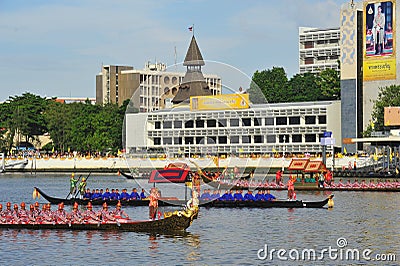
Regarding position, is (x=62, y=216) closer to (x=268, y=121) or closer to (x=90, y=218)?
(x=90, y=218)

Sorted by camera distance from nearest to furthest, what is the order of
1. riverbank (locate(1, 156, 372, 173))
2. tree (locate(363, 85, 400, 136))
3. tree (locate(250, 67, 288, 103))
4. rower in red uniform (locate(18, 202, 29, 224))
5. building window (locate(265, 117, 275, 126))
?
rower in red uniform (locate(18, 202, 29, 224)) → building window (locate(265, 117, 275, 126)) → riverbank (locate(1, 156, 372, 173)) → tree (locate(363, 85, 400, 136)) → tree (locate(250, 67, 288, 103))

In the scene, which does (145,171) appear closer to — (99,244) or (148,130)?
(148,130)

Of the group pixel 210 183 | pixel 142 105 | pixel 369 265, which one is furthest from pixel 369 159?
pixel 369 265

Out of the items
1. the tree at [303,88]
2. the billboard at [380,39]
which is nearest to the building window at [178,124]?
the billboard at [380,39]

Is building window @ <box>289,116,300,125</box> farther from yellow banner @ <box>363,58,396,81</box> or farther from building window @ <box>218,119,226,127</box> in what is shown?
yellow banner @ <box>363,58,396,81</box>

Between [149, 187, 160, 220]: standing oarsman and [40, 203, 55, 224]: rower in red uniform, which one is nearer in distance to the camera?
[149, 187, 160, 220]: standing oarsman

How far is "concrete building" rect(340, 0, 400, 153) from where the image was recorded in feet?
441

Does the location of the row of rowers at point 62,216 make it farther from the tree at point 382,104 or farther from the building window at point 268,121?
the tree at point 382,104

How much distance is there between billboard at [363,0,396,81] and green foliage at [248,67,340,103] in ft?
89.7

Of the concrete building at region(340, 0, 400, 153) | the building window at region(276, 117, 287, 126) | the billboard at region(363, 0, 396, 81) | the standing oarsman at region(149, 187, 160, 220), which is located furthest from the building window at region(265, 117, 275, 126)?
the standing oarsman at region(149, 187, 160, 220)

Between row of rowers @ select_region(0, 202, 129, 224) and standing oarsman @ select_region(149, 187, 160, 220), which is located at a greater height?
standing oarsman @ select_region(149, 187, 160, 220)

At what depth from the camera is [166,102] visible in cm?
5369

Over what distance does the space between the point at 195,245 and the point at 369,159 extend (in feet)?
270

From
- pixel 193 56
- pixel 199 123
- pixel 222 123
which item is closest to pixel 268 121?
pixel 222 123
